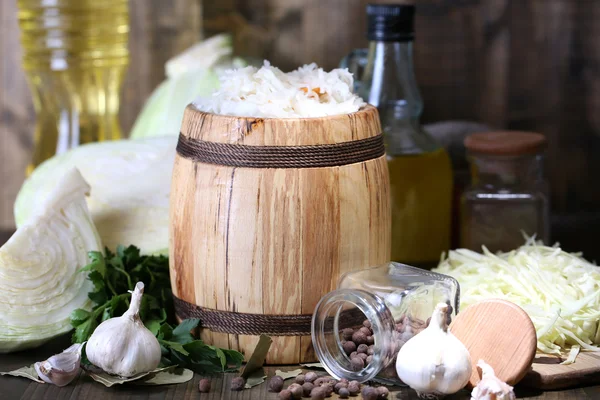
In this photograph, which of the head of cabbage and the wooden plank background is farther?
the wooden plank background

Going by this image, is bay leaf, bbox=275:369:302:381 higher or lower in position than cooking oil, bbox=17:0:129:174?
lower

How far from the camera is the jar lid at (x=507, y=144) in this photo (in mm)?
1800

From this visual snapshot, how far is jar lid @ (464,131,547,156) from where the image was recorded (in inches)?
70.9

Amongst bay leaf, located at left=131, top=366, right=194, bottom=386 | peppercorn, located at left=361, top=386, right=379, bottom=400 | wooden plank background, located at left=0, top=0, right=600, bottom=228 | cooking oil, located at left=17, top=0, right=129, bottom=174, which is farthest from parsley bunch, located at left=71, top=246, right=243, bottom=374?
wooden plank background, located at left=0, top=0, right=600, bottom=228

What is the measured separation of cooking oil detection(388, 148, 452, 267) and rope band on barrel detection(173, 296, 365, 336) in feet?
1.53

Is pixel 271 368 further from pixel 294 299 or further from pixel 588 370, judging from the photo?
pixel 588 370

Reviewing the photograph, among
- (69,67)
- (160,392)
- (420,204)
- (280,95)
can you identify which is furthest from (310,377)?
(69,67)

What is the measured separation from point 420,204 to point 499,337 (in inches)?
23.7

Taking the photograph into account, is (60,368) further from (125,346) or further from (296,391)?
(296,391)

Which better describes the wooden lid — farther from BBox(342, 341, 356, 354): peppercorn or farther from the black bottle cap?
the black bottle cap

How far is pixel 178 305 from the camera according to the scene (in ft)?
4.89

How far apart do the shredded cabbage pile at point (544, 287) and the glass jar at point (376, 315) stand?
0.16m

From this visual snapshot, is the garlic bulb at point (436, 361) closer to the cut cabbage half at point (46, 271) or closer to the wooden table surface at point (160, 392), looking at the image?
the wooden table surface at point (160, 392)

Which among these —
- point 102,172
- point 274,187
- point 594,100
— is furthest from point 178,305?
point 594,100
